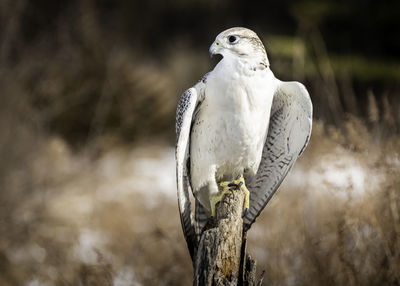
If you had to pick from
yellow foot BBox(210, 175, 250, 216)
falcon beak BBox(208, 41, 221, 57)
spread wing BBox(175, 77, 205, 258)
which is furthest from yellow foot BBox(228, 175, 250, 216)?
falcon beak BBox(208, 41, 221, 57)

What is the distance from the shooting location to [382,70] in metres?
10.9

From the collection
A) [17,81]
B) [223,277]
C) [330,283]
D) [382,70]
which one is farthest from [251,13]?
[223,277]

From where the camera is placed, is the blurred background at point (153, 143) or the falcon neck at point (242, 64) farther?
the blurred background at point (153, 143)

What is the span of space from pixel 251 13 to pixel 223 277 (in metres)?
11.8

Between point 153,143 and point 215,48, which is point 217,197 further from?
point 153,143

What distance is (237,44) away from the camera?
2725 mm

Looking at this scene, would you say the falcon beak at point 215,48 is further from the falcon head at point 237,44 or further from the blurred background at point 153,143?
the blurred background at point 153,143

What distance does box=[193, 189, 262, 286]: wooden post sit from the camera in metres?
2.51

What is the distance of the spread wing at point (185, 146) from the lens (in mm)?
2725

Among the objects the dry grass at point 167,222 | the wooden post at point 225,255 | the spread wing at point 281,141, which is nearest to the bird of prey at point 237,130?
the spread wing at point 281,141

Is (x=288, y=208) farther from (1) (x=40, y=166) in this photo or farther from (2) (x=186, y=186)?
(1) (x=40, y=166)

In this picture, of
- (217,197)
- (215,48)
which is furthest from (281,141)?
(215,48)

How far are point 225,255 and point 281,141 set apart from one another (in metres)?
0.87

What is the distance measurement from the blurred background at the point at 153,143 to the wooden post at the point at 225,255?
100 centimetres
